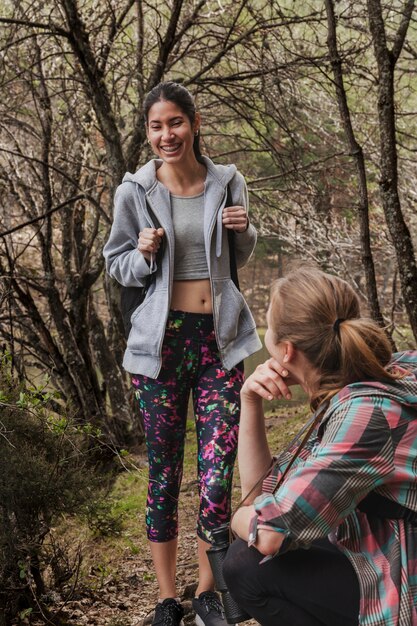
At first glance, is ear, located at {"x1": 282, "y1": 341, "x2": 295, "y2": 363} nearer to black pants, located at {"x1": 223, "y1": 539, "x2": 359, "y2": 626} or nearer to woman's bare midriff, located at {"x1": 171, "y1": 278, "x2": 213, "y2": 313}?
black pants, located at {"x1": 223, "y1": 539, "x2": 359, "y2": 626}

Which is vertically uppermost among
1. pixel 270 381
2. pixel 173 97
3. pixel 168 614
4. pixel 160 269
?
pixel 173 97

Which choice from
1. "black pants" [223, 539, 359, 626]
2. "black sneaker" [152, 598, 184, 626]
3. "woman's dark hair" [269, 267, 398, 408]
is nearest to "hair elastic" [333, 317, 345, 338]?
"woman's dark hair" [269, 267, 398, 408]

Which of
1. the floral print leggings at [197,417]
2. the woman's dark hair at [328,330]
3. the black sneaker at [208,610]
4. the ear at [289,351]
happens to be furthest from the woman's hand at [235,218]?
the black sneaker at [208,610]

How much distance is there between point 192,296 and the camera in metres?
2.85

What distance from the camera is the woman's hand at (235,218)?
9.28ft

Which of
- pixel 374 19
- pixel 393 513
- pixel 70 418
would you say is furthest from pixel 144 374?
pixel 374 19

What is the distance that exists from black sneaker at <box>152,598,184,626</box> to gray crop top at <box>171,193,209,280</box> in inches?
49.3

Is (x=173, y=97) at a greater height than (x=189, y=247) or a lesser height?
greater

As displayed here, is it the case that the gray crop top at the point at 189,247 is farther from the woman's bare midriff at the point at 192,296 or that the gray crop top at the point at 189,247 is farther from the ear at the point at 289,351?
the ear at the point at 289,351

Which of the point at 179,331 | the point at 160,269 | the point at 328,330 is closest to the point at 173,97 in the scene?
the point at 160,269

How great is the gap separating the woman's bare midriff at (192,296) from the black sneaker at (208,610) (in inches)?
43.4

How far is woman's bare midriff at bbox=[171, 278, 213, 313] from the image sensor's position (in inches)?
112

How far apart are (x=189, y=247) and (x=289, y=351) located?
101 centimetres

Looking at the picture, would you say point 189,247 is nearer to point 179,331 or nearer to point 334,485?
point 179,331
